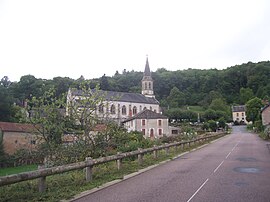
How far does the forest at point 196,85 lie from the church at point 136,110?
58.3ft

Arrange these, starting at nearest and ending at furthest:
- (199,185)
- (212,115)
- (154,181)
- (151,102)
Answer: (199,185) → (154,181) → (212,115) → (151,102)

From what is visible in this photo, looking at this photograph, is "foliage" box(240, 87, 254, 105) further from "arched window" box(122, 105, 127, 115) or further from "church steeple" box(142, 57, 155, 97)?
"arched window" box(122, 105, 127, 115)

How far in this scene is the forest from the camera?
102875 mm

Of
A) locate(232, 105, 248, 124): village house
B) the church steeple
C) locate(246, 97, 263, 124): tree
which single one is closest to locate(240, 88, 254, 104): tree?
locate(232, 105, 248, 124): village house

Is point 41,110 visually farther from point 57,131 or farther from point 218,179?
point 218,179

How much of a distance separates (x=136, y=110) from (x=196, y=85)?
2017 inches

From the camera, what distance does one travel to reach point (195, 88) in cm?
13212

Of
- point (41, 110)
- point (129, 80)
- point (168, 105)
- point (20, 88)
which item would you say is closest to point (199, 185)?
point (41, 110)

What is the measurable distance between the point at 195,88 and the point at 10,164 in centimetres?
10495

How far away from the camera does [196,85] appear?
432 ft

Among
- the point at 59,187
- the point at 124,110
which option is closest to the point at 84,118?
the point at 59,187

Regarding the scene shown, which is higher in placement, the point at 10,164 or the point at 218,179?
the point at 218,179

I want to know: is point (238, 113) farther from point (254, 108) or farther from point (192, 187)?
point (192, 187)

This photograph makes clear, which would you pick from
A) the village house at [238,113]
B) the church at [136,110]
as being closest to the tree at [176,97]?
the village house at [238,113]
